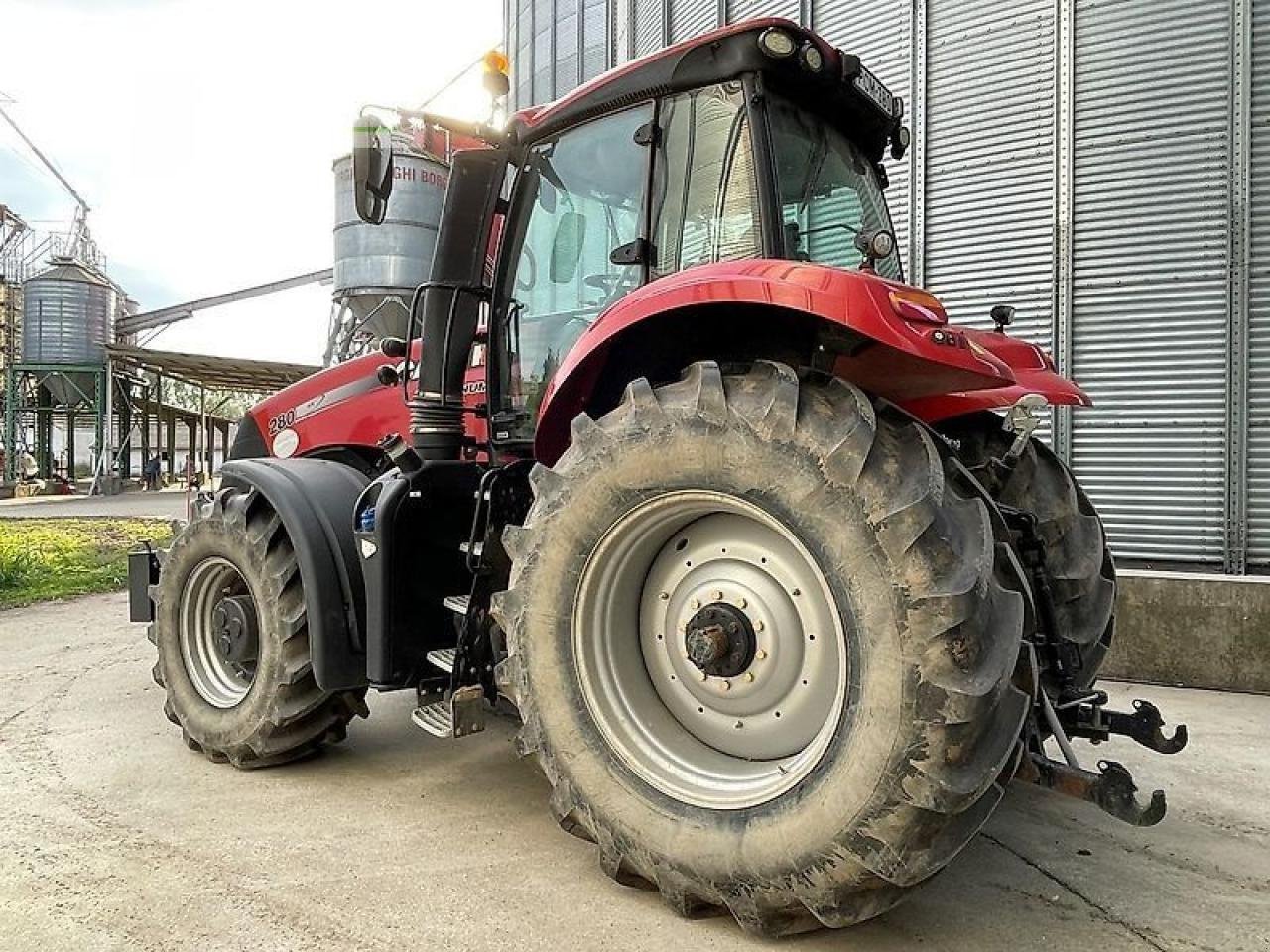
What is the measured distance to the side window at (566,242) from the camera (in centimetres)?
337

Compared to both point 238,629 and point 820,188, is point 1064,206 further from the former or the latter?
point 238,629

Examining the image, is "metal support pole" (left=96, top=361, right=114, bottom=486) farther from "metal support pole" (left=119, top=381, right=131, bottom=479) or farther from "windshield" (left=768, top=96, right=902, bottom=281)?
"windshield" (left=768, top=96, right=902, bottom=281)

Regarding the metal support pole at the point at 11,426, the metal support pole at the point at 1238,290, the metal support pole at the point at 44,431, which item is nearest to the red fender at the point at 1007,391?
the metal support pole at the point at 1238,290

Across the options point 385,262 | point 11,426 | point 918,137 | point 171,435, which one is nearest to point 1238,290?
point 918,137

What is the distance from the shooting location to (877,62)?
24.6 ft

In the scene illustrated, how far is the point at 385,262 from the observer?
58.1 ft

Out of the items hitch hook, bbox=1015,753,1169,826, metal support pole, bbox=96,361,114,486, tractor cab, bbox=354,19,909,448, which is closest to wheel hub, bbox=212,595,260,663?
tractor cab, bbox=354,19,909,448

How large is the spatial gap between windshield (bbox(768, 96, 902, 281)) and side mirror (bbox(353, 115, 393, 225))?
1508 mm

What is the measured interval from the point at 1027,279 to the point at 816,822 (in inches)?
221

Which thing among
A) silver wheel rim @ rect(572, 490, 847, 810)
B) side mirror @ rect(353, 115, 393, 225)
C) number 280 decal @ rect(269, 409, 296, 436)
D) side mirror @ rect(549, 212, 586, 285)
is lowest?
silver wheel rim @ rect(572, 490, 847, 810)

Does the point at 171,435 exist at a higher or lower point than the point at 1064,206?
lower

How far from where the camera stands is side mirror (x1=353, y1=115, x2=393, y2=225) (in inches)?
142

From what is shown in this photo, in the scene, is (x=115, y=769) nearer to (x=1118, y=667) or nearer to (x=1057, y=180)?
(x=1118, y=667)

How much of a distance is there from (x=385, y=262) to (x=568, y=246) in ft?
49.5
